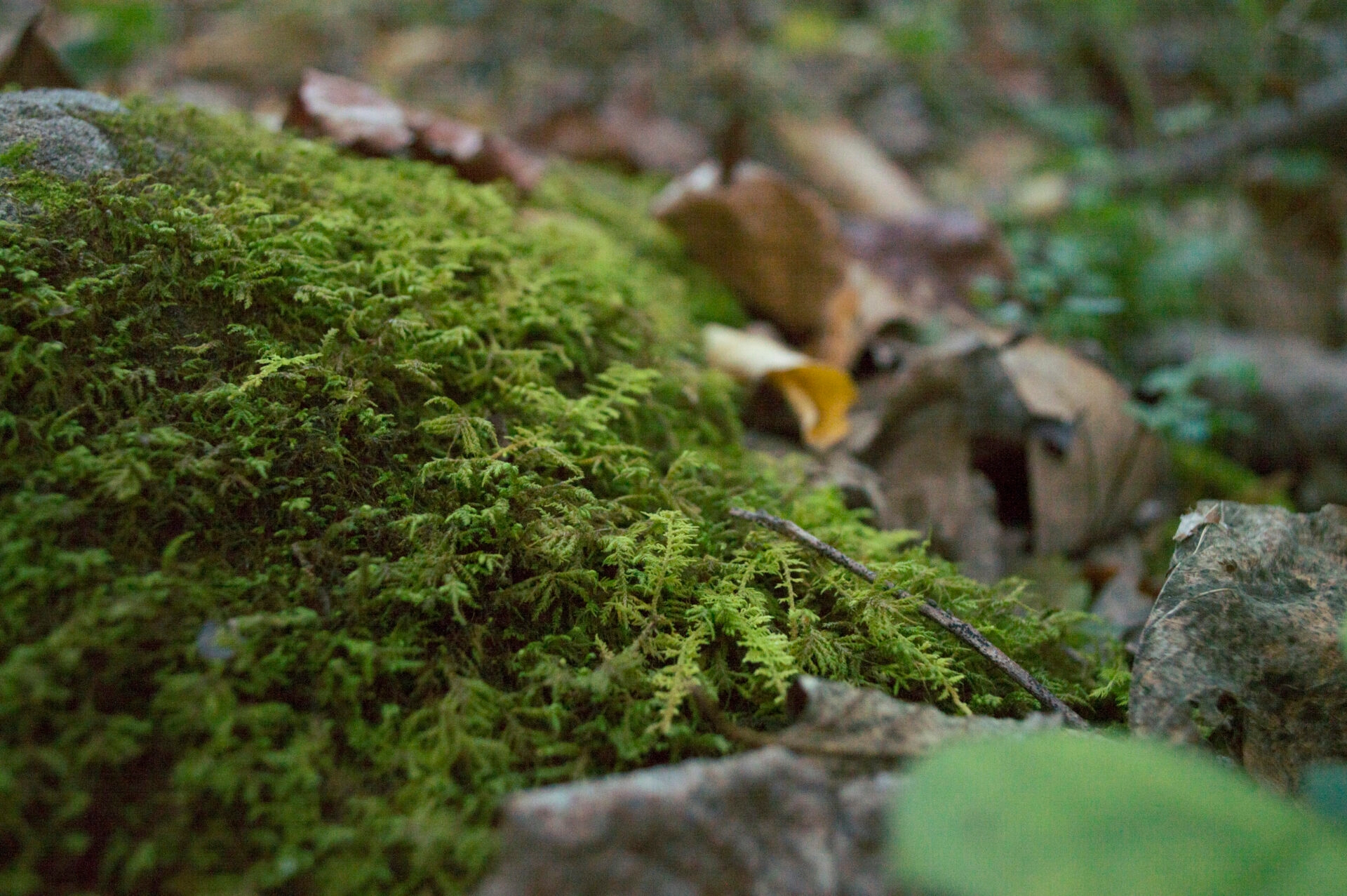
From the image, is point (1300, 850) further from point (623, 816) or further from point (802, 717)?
point (623, 816)

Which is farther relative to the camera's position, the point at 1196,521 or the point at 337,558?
the point at 1196,521

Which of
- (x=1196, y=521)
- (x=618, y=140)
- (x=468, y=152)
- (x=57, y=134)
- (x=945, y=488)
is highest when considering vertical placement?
(x=57, y=134)

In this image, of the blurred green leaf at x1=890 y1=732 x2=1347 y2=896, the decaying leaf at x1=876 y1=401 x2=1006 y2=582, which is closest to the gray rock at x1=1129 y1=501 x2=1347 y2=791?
the blurred green leaf at x1=890 y1=732 x2=1347 y2=896

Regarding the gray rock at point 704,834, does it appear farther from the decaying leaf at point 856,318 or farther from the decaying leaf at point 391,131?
the decaying leaf at point 391,131

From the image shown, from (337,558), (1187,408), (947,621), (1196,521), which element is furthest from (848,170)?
(337,558)

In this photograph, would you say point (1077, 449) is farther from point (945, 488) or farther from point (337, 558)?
point (337, 558)

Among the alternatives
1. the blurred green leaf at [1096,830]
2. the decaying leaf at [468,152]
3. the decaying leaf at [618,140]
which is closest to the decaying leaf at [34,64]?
the decaying leaf at [468,152]

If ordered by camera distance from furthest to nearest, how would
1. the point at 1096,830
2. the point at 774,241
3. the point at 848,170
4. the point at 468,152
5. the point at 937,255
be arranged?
the point at 848,170 < the point at 937,255 < the point at 774,241 < the point at 468,152 < the point at 1096,830

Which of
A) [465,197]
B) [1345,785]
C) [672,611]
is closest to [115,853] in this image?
[672,611]

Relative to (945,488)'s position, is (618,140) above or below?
above
